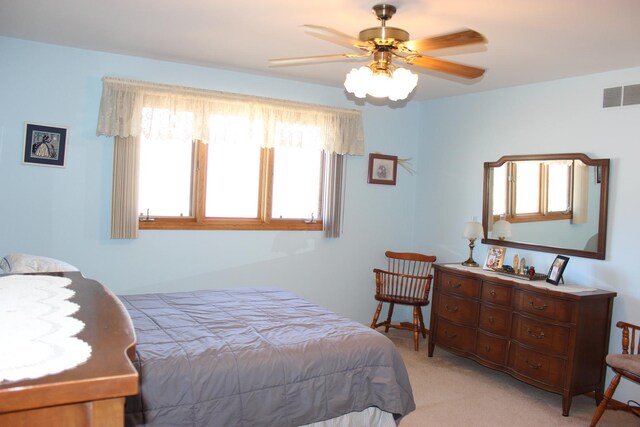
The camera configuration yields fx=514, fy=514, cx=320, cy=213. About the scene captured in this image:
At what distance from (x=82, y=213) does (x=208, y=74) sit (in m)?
1.57

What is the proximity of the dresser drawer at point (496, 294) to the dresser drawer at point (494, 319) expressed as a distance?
57 mm

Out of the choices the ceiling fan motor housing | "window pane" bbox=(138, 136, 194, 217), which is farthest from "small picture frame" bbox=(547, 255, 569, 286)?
"window pane" bbox=(138, 136, 194, 217)

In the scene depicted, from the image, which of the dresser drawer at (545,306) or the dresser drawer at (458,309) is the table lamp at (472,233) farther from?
the dresser drawer at (545,306)

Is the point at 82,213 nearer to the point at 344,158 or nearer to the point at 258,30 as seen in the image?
the point at 258,30

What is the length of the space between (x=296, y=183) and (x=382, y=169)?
0.96m

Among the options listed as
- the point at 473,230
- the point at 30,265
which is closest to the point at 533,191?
the point at 473,230

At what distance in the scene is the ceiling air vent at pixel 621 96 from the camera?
367 centimetres

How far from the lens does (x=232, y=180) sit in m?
4.75

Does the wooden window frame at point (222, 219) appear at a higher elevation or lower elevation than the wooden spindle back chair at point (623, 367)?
higher

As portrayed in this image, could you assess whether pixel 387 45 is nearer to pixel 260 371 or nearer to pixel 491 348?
pixel 260 371

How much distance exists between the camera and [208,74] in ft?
14.7

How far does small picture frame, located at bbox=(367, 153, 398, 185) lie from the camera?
5.32 meters

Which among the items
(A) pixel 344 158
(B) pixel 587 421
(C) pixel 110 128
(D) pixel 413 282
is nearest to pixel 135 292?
(C) pixel 110 128

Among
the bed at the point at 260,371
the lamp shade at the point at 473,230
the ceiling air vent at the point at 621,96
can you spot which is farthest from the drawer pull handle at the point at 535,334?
the ceiling air vent at the point at 621,96
